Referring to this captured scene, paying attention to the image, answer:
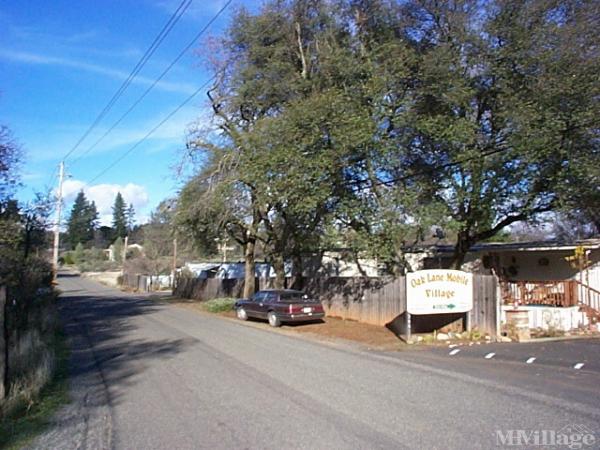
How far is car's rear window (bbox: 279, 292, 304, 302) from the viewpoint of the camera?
21.6 metres

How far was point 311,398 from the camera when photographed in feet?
28.2

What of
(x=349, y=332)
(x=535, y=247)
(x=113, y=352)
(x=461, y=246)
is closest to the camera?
(x=113, y=352)

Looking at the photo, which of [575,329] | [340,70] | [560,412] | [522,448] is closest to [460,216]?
[575,329]

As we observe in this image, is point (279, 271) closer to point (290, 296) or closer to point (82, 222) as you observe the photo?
point (290, 296)

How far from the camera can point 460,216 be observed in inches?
816

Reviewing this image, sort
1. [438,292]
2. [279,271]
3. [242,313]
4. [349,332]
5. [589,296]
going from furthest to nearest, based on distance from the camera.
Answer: [279,271], [242,313], [589,296], [349,332], [438,292]

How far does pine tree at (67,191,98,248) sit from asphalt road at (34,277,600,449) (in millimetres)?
142741

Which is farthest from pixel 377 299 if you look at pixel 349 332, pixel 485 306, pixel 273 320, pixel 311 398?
pixel 311 398

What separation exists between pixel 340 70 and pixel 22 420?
1648cm

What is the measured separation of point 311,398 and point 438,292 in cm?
940

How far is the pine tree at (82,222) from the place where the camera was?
151 meters

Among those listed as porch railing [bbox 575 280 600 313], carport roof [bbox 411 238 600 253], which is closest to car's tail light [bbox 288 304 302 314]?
carport roof [bbox 411 238 600 253]

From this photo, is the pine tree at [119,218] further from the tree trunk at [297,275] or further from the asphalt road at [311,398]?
the asphalt road at [311,398]

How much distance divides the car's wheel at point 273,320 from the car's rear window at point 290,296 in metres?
0.69
